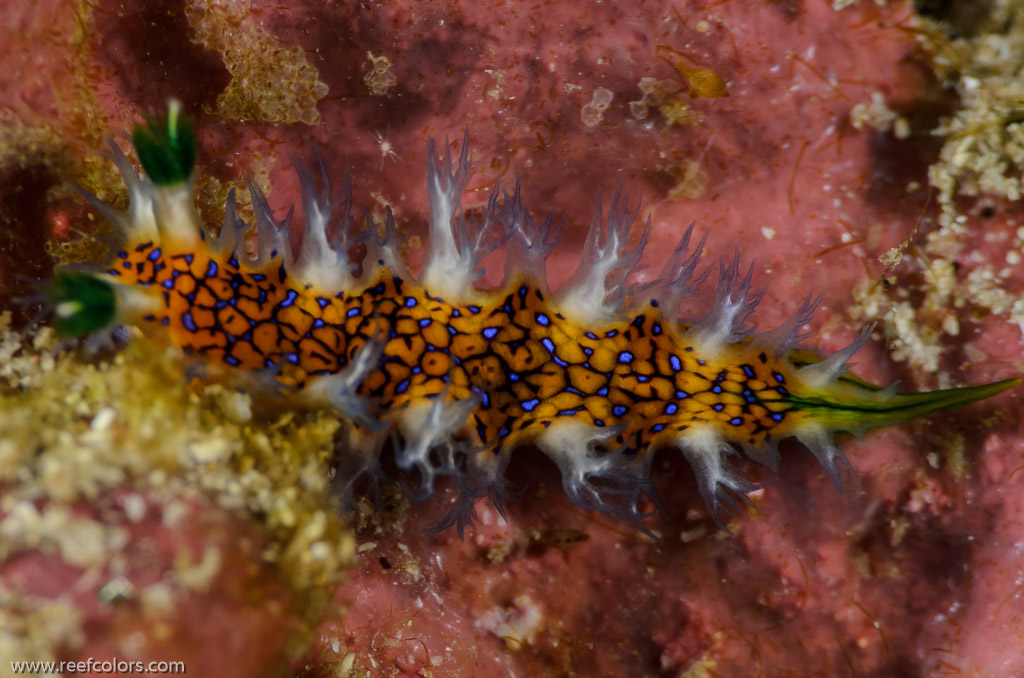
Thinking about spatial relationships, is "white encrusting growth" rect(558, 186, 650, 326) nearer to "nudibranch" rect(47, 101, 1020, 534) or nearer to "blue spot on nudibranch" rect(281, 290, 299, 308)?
"nudibranch" rect(47, 101, 1020, 534)

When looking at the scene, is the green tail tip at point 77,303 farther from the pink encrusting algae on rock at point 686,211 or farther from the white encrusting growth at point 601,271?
the white encrusting growth at point 601,271

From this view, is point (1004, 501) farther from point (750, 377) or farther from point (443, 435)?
point (443, 435)

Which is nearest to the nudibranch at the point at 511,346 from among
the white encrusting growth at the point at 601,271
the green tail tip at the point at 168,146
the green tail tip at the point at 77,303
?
the white encrusting growth at the point at 601,271

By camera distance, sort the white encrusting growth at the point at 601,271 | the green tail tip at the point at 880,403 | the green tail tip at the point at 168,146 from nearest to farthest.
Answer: the green tail tip at the point at 168,146 < the green tail tip at the point at 880,403 < the white encrusting growth at the point at 601,271

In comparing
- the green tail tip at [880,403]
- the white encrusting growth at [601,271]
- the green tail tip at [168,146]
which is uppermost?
the green tail tip at [168,146]

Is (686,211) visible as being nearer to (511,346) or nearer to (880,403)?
(511,346)
